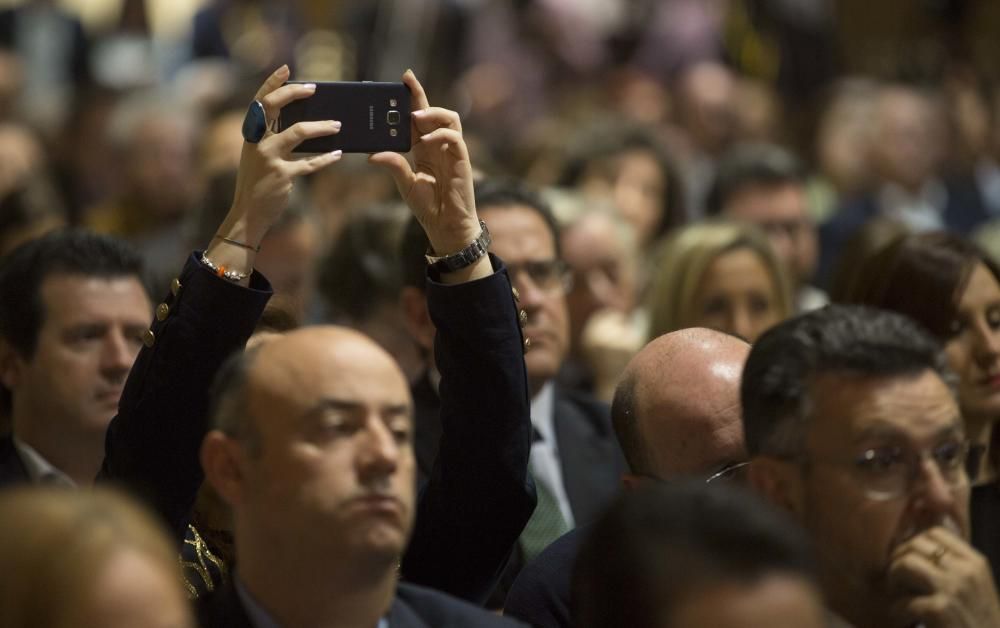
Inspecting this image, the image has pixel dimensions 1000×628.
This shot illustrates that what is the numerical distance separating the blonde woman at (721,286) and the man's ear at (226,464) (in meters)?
2.56

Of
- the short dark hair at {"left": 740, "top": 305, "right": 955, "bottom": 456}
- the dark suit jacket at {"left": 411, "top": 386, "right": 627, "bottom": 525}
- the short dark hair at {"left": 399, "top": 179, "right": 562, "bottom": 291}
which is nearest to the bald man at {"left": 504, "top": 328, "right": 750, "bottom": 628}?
the short dark hair at {"left": 740, "top": 305, "right": 955, "bottom": 456}

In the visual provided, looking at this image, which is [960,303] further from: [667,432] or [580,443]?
[667,432]

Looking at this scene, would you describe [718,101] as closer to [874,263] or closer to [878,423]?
[874,263]

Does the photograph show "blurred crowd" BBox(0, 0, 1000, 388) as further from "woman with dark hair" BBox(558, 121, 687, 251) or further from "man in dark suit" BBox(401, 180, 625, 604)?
"man in dark suit" BBox(401, 180, 625, 604)

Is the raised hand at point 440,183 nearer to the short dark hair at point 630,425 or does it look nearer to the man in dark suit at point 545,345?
the short dark hair at point 630,425

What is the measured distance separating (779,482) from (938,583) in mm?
279

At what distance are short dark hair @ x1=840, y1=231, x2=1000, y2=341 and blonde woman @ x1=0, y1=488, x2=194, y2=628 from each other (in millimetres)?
2391

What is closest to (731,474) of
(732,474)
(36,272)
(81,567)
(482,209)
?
(732,474)

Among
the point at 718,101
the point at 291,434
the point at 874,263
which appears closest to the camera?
the point at 291,434

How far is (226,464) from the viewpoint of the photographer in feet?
8.95

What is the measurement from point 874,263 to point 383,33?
19.8 feet

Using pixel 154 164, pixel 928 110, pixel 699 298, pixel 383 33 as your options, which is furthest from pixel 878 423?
pixel 383 33

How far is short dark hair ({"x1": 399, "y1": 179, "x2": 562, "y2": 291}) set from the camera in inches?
170

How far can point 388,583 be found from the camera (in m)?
2.68
